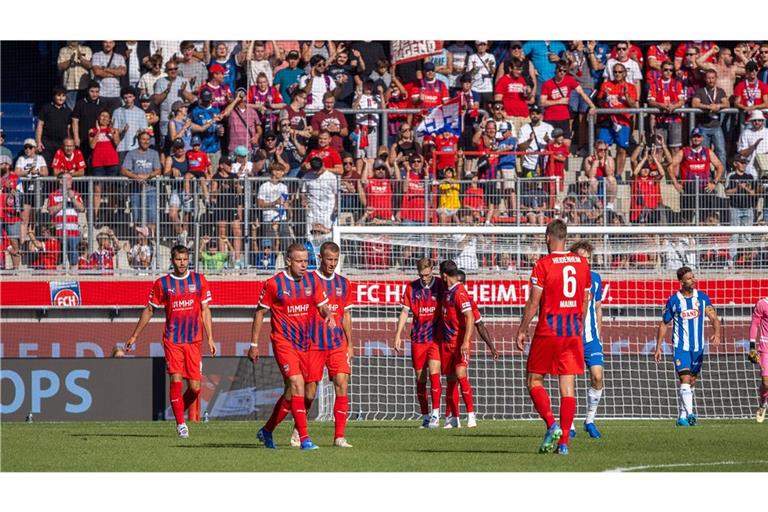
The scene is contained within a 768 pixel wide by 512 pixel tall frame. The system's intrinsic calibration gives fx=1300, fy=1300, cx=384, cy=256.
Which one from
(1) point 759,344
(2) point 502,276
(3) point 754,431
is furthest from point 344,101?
(3) point 754,431

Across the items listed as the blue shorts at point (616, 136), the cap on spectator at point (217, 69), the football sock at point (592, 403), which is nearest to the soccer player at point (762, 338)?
the football sock at point (592, 403)

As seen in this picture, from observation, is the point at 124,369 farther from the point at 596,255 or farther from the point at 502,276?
the point at 596,255

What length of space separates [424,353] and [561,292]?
5.48 metres

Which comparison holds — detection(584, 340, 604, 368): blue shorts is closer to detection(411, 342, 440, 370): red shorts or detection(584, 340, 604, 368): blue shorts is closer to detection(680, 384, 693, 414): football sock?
detection(411, 342, 440, 370): red shorts

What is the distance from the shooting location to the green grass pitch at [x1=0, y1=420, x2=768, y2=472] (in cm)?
1070

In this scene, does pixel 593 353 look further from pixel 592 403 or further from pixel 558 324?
pixel 558 324

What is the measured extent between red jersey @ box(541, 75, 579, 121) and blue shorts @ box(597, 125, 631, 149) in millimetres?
688

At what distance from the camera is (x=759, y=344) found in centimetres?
1716

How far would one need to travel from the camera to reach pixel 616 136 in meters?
23.5

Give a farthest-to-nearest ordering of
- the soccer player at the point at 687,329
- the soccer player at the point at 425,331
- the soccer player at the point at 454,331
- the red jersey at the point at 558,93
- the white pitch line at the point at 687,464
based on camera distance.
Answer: the red jersey at the point at 558,93 < the soccer player at the point at 687,329 < the soccer player at the point at 425,331 < the soccer player at the point at 454,331 < the white pitch line at the point at 687,464

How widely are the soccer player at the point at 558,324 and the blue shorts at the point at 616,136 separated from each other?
1235 cm

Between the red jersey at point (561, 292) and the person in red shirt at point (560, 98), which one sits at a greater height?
the person in red shirt at point (560, 98)

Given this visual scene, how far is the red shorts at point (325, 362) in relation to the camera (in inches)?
508

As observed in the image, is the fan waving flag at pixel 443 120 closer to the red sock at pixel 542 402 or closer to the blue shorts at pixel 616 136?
the blue shorts at pixel 616 136
